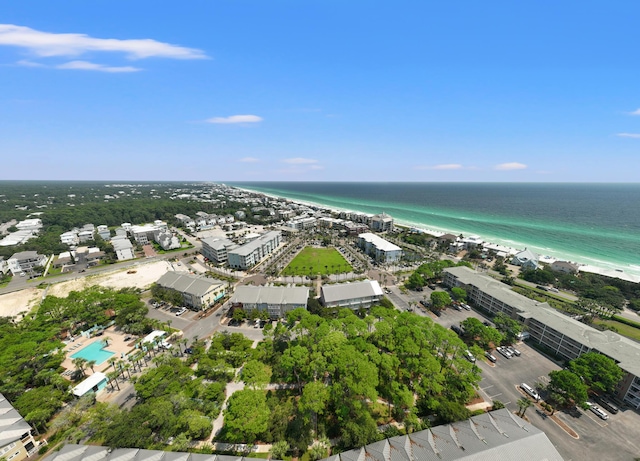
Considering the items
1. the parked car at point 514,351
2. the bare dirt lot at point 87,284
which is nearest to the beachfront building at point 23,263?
A: the bare dirt lot at point 87,284

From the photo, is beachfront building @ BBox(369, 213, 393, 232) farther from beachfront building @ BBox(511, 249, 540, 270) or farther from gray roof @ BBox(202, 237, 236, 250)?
gray roof @ BBox(202, 237, 236, 250)

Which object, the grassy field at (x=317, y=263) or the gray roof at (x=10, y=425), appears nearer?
the gray roof at (x=10, y=425)

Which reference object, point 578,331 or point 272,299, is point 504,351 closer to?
point 578,331

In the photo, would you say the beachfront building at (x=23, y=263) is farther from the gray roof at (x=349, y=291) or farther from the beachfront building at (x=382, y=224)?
the beachfront building at (x=382, y=224)

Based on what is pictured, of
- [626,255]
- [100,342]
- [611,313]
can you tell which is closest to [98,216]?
[100,342]

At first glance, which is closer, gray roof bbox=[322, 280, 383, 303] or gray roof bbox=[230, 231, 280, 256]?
gray roof bbox=[322, 280, 383, 303]

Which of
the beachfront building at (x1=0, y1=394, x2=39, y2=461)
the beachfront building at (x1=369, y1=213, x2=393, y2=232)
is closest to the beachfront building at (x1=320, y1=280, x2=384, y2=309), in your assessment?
the beachfront building at (x1=0, y1=394, x2=39, y2=461)

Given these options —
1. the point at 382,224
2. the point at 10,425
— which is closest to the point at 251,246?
the point at 10,425
